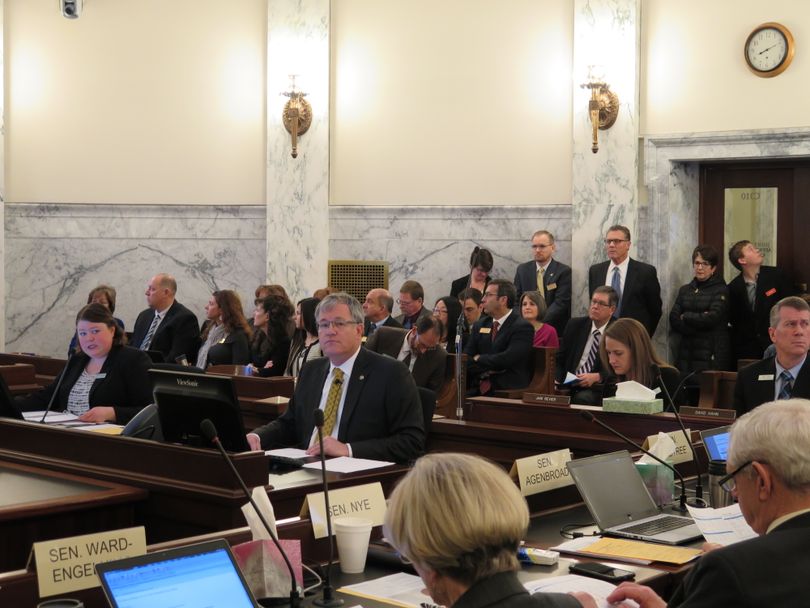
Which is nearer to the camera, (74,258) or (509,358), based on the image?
(509,358)

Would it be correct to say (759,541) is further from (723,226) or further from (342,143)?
(342,143)

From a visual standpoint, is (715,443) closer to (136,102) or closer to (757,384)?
(757,384)

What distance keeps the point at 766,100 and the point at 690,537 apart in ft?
20.6

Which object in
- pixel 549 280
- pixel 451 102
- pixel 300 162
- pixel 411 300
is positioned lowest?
pixel 411 300

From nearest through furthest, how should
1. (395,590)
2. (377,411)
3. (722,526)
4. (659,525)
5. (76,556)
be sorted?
(76,556) → (395,590) → (722,526) → (659,525) → (377,411)

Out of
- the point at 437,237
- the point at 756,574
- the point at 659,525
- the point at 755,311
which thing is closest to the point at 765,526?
the point at 756,574

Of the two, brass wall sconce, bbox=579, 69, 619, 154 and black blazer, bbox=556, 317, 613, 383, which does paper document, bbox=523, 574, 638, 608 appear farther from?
brass wall sconce, bbox=579, 69, 619, 154

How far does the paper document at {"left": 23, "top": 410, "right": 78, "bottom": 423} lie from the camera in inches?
210

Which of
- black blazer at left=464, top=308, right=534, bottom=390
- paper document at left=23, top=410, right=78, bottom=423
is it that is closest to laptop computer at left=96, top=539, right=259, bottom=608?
paper document at left=23, top=410, right=78, bottom=423

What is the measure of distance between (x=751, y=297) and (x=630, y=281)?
0.94m

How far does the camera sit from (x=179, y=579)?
217 cm

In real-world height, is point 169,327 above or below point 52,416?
above

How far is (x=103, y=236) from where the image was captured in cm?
1080

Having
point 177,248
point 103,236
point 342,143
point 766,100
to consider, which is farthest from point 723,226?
point 103,236
